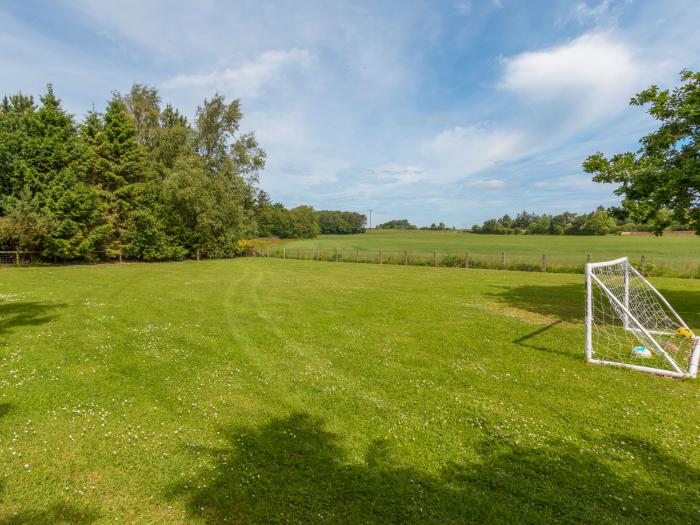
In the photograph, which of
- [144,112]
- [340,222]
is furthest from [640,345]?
[340,222]

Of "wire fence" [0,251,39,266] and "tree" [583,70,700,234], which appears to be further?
"wire fence" [0,251,39,266]

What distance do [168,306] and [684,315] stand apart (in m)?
20.7

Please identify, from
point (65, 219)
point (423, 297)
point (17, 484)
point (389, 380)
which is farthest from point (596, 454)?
point (65, 219)

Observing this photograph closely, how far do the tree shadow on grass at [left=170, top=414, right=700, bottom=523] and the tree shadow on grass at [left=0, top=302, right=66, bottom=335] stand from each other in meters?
9.98

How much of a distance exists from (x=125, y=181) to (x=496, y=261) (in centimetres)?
3987

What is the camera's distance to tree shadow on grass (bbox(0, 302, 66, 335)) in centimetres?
1060

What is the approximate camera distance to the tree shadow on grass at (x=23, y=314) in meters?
10.6

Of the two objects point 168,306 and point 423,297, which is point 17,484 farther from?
point 423,297

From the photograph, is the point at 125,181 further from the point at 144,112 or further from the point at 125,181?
the point at 144,112

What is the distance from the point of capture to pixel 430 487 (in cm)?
423

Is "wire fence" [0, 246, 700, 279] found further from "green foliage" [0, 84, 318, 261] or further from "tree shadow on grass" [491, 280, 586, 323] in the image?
"tree shadow on grass" [491, 280, 586, 323]

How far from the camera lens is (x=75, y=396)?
6.23 m

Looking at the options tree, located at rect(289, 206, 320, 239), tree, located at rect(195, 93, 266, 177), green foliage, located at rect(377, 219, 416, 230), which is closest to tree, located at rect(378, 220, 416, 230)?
green foliage, located at rect(377, 219, 416, 230)

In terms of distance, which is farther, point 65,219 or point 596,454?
point 65,219
